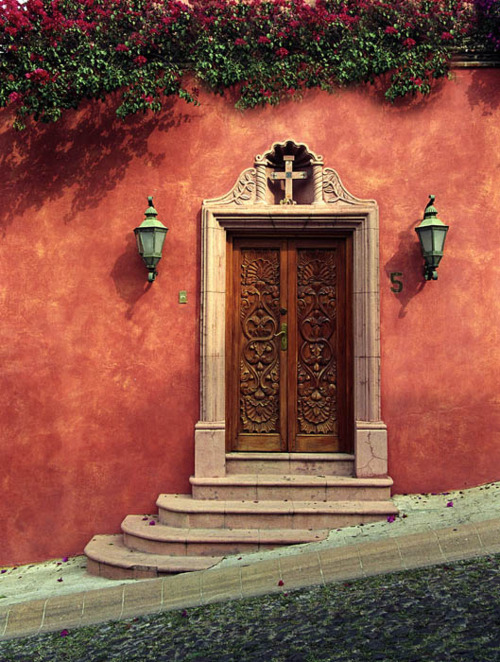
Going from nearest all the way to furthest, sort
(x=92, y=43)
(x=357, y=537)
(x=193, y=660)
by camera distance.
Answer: (x=193, y=660), (x=357, y=537), (x=92, y=43)

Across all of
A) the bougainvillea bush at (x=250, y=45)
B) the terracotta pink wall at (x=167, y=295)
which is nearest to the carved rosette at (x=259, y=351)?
the terracotta pink wall at (x=167, y=295)

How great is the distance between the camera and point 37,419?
212 inches

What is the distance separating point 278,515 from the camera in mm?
4801

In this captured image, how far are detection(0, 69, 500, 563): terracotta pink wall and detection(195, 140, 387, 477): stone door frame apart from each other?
4.9 inches

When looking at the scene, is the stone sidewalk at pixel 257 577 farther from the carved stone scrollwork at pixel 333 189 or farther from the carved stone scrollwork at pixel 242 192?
the carved stone scrollwork at pixel 242 192

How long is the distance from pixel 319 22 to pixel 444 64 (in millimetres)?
1215

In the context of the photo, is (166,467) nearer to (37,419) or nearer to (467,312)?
(37,419)

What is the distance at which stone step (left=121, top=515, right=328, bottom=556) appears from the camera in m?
4.58

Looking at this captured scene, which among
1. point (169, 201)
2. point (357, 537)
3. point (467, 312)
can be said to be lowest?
point (357, 537)

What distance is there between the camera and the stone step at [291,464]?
529 centimetres

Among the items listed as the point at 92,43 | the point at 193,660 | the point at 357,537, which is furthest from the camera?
the point at 92,43

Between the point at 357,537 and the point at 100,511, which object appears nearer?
the point at 357,537

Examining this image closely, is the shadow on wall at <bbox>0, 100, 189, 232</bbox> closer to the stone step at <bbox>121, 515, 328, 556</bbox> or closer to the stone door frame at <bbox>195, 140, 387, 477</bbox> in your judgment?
the stone door frame at <bbox>195, 140, 387, 477</bbox>

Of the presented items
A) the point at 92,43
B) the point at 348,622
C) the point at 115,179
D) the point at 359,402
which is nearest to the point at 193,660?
the point at 348,622
